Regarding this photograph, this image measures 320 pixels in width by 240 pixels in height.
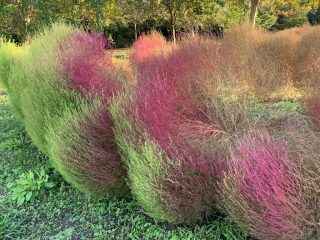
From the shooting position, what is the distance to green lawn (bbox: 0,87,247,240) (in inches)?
134

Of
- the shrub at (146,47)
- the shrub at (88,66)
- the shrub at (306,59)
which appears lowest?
the shrub at (146,47)

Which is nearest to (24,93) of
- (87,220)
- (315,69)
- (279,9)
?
(87,220)

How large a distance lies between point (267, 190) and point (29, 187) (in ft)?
9.76

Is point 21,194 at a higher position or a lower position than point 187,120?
lower

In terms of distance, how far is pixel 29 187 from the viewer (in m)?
4.61

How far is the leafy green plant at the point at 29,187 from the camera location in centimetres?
452

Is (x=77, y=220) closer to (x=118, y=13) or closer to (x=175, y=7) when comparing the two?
(x=175, y=7)

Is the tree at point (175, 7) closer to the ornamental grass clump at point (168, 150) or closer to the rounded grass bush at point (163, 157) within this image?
the ornamental grass clump at point (168, 150)

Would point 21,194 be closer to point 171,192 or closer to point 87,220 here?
point 87,220

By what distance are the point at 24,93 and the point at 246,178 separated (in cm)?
364

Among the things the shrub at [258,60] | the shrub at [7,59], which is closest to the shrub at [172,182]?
the shrub at [258,60]

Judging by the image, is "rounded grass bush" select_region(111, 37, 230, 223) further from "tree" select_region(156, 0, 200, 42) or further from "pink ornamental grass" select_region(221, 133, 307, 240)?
"tree" select_region(156, 0, 200, 42)

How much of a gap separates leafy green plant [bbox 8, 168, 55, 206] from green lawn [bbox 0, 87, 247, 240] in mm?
37

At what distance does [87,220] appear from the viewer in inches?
155
